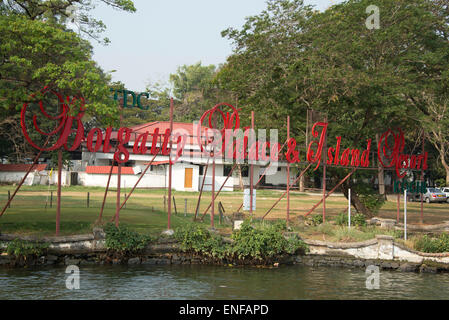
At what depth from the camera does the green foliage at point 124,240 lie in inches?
725

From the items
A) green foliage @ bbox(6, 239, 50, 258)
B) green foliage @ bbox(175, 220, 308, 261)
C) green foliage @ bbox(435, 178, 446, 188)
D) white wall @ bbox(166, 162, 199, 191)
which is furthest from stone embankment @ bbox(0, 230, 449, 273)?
white wall @ bbox(166, 162, 199, 191)

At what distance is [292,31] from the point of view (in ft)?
101

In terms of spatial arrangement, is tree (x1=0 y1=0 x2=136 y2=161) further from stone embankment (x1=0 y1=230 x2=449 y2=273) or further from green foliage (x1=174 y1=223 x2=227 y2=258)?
green foliage (x1=174 y1=223 x2=227 y2=258)

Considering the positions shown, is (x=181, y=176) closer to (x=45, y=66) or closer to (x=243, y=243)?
(x=45, y=66)

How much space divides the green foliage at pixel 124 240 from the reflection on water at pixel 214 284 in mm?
802

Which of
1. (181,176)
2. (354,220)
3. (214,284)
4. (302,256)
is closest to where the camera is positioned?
(214,284)

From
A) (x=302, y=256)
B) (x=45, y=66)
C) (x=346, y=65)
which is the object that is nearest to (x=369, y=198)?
(x=346, y=65)

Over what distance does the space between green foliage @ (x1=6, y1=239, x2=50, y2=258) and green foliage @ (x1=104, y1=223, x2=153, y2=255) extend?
223 centimetres

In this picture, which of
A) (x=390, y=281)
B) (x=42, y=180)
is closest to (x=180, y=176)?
(x=42, y=180)

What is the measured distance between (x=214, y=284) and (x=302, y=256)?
4987mm

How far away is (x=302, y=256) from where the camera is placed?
64.6ft

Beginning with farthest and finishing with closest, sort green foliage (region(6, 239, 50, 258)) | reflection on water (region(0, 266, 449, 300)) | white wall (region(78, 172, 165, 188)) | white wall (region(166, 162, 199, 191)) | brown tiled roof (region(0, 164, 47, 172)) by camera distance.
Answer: brown tiled roof (region(0, 164, 47, 172))
white wall (region(78, 172, 165, 188))
white wall (region(166, 162, 199, 191))
green foliage (region(6, 239, 50, 258))
reflection on water (region(0, 266, 449, 300))

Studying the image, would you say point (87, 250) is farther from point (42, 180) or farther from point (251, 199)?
point (42, 180)

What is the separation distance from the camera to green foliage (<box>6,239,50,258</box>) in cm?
1721
